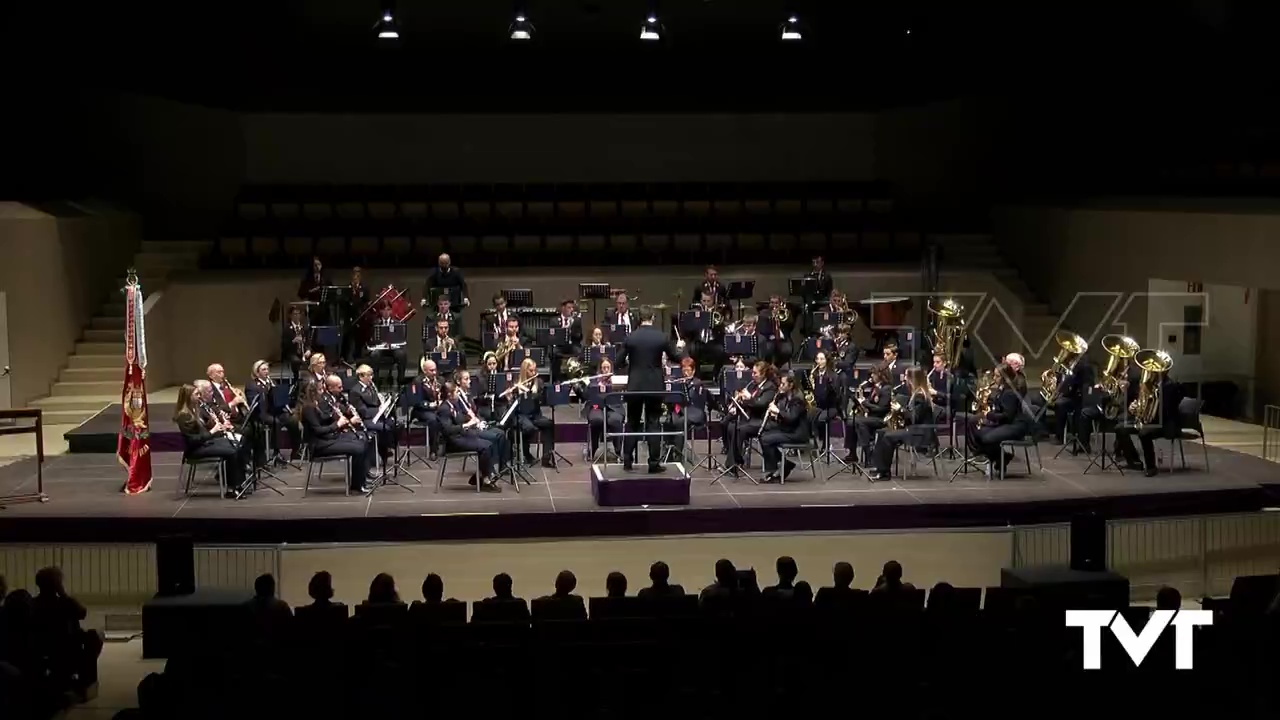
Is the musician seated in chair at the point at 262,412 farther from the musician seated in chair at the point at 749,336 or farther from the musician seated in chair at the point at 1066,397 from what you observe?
the musician seated in chair at the point at 1066,397

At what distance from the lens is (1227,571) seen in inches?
467

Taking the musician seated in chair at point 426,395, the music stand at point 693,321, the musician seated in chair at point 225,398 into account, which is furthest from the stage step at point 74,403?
the music stand at point 693,321

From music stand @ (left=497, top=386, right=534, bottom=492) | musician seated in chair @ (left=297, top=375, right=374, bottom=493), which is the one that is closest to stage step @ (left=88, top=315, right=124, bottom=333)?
musician seated in chair @ (left=297, top=375, right=374, bottom=493)

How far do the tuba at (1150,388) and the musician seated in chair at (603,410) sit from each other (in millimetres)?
4845

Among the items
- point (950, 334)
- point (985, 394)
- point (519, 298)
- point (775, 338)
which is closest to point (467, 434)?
point (519, 298)

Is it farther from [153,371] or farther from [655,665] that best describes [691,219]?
[655,665]

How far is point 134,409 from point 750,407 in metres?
5.50

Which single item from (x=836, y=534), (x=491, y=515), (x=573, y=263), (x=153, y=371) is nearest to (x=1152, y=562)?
(x=836, y=534)

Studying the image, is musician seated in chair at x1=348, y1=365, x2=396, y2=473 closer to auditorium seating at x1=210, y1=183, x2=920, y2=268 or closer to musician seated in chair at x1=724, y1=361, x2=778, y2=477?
musician seated in chair at x1=724, y1=361, x2=778, y2=477

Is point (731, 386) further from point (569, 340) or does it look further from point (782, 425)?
point (569, 340)

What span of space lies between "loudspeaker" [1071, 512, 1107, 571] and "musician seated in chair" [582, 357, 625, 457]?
4357 mm

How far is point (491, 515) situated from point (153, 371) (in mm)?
7417

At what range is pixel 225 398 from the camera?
41.7ft

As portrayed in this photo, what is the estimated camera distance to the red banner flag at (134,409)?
1270 centimetres
